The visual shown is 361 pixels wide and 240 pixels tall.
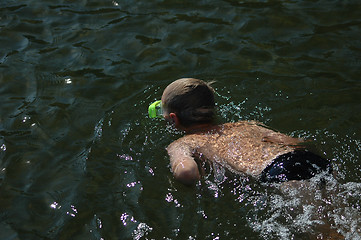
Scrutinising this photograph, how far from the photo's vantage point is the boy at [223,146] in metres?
3.70

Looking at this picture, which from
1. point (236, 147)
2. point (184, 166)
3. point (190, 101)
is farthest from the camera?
point (190, 101)

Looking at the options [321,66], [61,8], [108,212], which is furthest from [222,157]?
[61,8]

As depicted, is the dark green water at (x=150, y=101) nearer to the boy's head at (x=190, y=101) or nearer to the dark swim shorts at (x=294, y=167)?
the dark swim shorts at (x=294, y=167)

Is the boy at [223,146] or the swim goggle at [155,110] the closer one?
the boy at [223,146]

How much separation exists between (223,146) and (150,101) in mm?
1495

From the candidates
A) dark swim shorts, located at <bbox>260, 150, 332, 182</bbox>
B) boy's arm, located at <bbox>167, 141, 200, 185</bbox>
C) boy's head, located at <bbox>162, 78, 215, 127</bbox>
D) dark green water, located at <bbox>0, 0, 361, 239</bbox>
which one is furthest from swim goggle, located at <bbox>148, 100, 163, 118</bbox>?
dark swim shorts, located at <bbox>260, 150, 332, 182</bbox>

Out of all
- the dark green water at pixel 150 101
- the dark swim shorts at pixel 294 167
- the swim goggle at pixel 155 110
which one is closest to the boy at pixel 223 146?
the dark swim shorts at pixel 294 167

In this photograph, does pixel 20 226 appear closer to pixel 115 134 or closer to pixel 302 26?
pixel 115 134

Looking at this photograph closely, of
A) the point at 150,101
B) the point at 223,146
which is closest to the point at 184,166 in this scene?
the point at 223,146

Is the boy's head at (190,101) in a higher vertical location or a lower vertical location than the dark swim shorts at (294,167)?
higher

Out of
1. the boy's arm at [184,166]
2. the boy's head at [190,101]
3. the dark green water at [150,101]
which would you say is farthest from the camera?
the boy's head at [190,101]

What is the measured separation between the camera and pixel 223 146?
399 centimetres

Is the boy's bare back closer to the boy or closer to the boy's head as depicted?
the boy

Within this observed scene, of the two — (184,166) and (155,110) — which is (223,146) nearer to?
(184,166)
